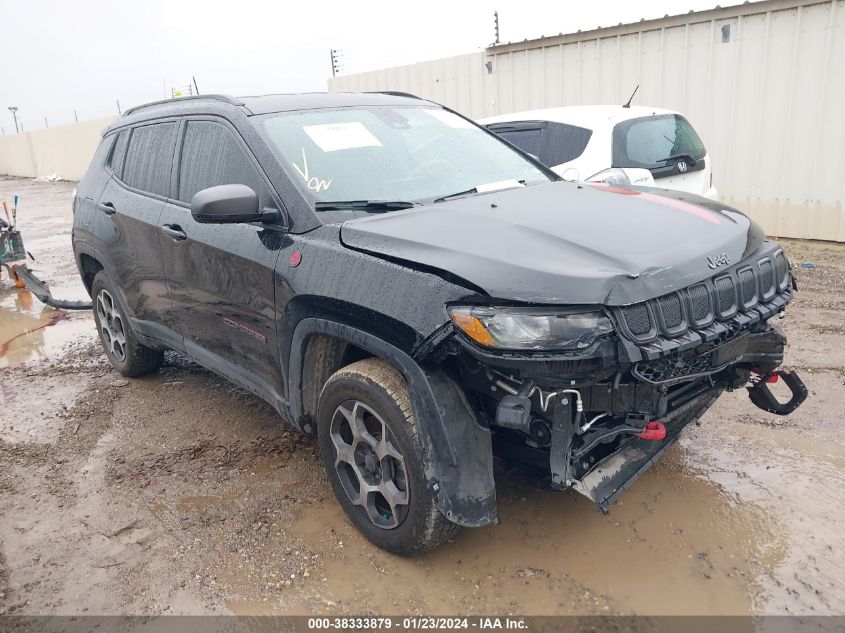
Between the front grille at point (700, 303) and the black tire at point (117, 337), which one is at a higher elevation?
A: the front grille at point (700, 303)

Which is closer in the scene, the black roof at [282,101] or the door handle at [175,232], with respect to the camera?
the black roof at [282,101]

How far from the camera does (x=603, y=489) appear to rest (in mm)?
2477

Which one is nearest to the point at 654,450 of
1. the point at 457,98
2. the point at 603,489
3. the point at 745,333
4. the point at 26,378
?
the point at 603,489

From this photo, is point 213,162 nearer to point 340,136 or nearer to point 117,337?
point 340,136

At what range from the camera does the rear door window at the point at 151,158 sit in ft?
12.7

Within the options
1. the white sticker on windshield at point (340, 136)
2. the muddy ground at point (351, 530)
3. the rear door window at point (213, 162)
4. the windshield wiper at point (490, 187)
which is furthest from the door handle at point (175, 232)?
the windshield wiper at point (490, 187)

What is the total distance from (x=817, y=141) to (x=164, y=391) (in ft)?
26.5

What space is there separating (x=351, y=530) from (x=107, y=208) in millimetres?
2837

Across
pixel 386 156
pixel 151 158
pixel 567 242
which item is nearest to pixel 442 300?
pixel 567 242

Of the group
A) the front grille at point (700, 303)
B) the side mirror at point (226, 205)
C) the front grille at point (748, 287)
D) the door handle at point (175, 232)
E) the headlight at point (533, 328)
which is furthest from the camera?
the door handle at point (175, 232)

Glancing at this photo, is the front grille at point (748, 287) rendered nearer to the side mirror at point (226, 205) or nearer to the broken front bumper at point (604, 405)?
the broken front bumper at point (604, 405)

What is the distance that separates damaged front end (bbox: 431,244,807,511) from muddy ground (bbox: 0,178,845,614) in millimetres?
458

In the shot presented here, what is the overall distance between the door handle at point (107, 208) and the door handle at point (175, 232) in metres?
0.84

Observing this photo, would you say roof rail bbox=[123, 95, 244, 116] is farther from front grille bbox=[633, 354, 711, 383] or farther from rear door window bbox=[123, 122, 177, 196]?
front grille bbox=[633, 354, 711, 383]
